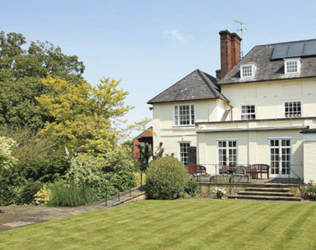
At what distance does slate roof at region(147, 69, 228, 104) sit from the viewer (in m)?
27.7

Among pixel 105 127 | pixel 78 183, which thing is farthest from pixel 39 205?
pixel 105 127

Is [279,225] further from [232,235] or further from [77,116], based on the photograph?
[77,116]

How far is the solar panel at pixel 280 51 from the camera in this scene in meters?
28.8

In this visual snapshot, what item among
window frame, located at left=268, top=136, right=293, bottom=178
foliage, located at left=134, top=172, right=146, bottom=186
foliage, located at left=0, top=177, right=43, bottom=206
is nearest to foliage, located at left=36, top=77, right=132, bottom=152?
foliage, located at left=134, top=172, right=146, bottom=186

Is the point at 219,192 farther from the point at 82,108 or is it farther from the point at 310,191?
the point at 82,108

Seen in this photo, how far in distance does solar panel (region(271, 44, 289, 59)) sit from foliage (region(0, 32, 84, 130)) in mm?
18996

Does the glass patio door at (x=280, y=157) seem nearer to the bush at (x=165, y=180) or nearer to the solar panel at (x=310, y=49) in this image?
the bush at (x=165, y=180)

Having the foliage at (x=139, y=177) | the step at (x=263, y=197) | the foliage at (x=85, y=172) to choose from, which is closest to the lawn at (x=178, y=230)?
the step at (x=263, y=197)

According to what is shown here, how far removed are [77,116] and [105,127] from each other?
12.7ft

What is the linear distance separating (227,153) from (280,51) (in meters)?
10.7

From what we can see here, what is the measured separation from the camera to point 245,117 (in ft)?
92.1

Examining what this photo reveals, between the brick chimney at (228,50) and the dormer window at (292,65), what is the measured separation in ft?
17.4

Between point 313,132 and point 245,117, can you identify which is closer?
point 313,132

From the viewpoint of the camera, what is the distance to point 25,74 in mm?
37688
